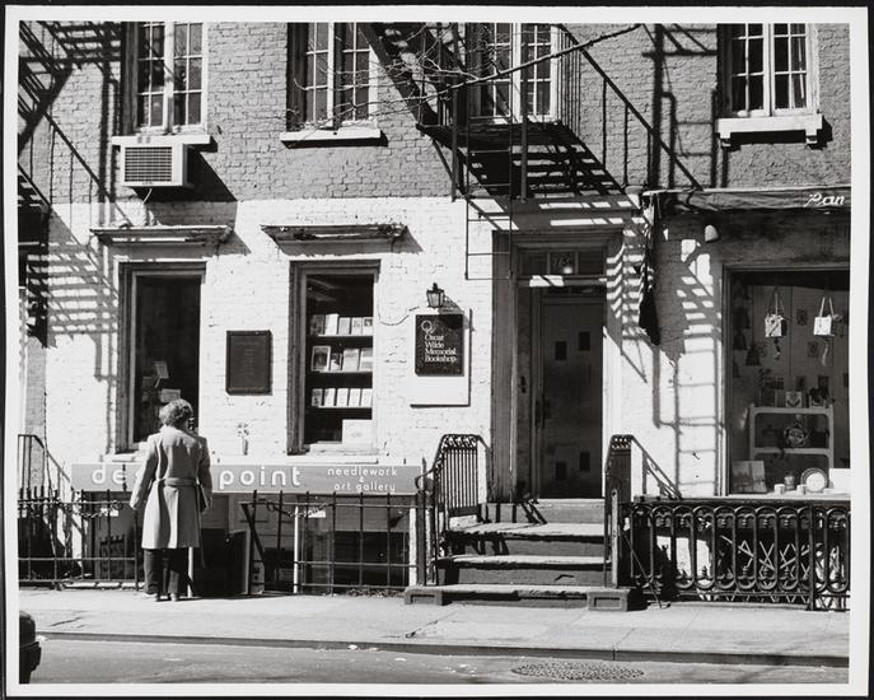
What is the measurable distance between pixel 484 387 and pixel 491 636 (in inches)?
149

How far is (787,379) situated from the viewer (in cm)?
1480

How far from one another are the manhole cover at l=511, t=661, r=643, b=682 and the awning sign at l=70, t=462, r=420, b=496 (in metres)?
4.17

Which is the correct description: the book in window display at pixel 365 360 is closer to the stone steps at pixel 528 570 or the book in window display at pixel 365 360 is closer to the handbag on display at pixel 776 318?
the stone steps at pixel 528 570

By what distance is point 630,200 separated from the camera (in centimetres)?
1480

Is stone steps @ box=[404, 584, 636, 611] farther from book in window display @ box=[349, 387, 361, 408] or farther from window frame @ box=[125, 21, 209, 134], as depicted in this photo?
window frame @ box=[125, 21, 209, 134]

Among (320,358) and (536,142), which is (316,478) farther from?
Result: (536,142)

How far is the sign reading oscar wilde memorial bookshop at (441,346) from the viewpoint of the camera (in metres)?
15.2

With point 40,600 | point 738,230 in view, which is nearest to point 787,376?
point 738,230

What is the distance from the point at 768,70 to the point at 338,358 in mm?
5027


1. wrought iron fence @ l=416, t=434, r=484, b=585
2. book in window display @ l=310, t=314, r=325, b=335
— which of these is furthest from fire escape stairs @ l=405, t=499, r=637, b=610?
book in window display @ l=310, t=314, r=325, b=335

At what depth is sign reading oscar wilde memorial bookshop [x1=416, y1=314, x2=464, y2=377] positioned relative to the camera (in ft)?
49.8

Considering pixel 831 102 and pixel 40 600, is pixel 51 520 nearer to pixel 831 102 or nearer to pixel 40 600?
pixel 40 600

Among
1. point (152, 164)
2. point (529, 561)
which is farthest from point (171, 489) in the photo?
point (152, 164)

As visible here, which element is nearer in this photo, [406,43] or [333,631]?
Result: [333,631]
